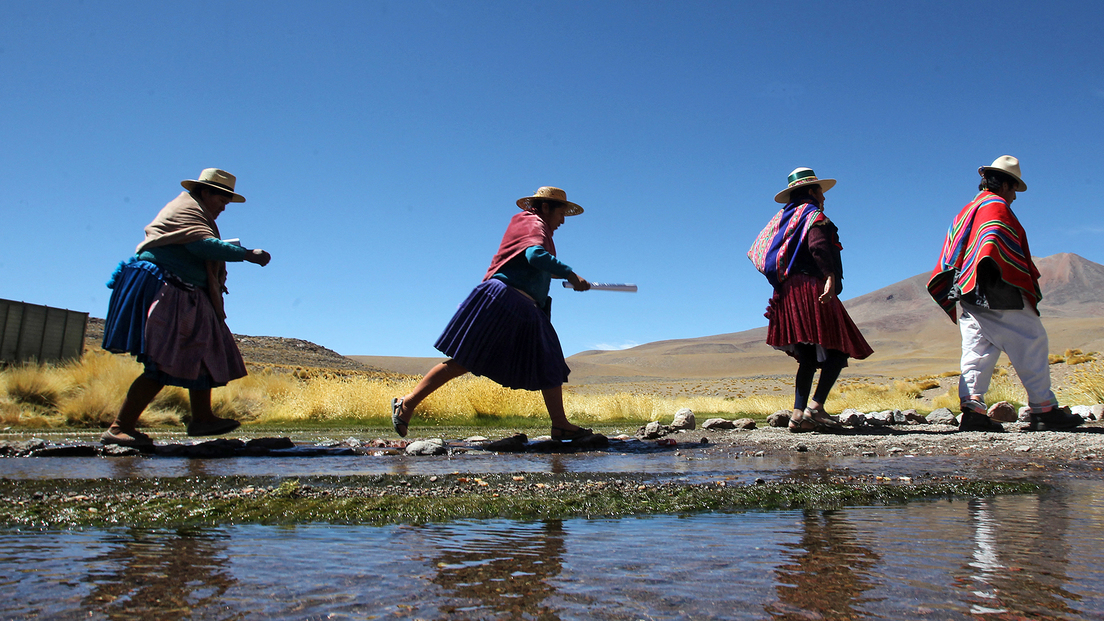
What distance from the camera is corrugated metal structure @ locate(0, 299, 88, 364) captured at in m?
20.2

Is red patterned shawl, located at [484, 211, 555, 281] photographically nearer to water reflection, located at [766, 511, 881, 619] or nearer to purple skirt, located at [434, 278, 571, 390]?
purple skirt, located at [434, 278, 571, 390]

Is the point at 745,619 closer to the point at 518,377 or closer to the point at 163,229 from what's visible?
the point at 518,377

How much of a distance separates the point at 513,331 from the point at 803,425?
2674mm

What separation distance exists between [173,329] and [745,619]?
15.8 feet

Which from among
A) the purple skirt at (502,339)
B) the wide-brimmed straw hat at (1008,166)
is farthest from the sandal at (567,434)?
the wide-brimmed straw hat at (1008,166)

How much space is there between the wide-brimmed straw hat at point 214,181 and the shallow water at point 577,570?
3947 mm

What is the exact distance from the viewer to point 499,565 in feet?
5.78

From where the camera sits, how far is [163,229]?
5297 millimetres

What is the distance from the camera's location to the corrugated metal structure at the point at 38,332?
2022 cm

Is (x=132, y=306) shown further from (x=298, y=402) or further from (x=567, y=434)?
(x=298, y=402)

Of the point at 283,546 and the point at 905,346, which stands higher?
the point at 905,346

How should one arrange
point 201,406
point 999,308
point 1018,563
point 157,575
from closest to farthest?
1. point 157,575
2. point 1018,563
3. point 201,406
4. point 999,308

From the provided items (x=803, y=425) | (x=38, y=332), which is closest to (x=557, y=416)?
(x=803, y=425)

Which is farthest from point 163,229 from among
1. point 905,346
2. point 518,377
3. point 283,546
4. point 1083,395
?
point 905,346
